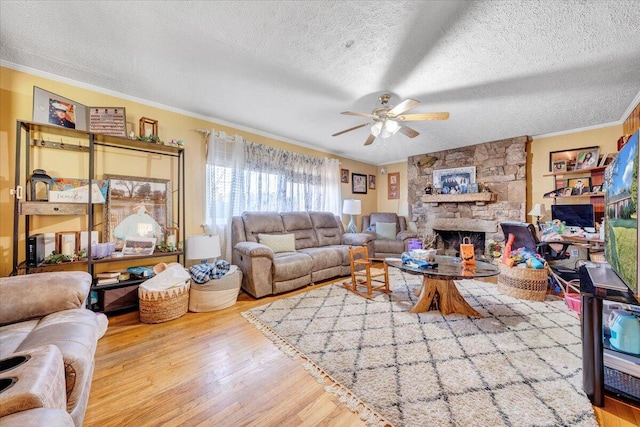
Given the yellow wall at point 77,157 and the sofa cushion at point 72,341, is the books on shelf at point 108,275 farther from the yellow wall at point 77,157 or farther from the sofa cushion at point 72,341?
the sofa cushion at point 72,341

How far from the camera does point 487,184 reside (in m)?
4.43

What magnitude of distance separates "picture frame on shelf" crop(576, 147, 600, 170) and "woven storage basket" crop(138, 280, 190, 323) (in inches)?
223

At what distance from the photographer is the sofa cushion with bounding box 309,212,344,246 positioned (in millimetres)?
Answer: 4184

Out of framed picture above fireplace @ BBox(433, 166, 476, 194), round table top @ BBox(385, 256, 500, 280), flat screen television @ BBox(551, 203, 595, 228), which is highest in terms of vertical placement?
framed picture above fireplace @ BBox(433, 166, 476, 194)

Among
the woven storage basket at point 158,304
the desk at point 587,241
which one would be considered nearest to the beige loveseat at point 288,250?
the woven storage basket at point 158,304

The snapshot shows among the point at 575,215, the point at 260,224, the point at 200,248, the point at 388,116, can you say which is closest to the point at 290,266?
the point at 260,224

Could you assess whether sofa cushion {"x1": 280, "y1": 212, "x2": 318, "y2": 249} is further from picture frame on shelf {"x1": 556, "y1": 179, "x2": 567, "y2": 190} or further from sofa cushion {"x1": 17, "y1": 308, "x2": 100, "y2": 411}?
picture frame on shelf {"x1": 556, "y1": 179, "x2": 567, "y2": 190}

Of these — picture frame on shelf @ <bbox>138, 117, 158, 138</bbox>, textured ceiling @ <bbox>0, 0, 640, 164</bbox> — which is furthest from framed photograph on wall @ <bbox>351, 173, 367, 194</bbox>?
picture frame on shelf @ <bbox>138, 117, 158, 138</bbox>

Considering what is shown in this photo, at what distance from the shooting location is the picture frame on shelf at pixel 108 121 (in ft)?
7.81

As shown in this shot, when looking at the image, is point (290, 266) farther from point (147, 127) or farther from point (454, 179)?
point (454, 179)

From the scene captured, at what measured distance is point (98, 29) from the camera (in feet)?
5.55

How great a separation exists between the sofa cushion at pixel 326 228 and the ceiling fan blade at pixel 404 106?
7.43 ft

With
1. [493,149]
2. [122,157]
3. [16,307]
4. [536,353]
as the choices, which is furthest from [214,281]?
[493,149]

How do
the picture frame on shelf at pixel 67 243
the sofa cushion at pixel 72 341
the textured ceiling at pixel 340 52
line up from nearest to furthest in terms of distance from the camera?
the sofa cushion at pixel 72 341 < the textured ceiling at pixel 340 52 < the picture frame on shelf at pixel 67 243
